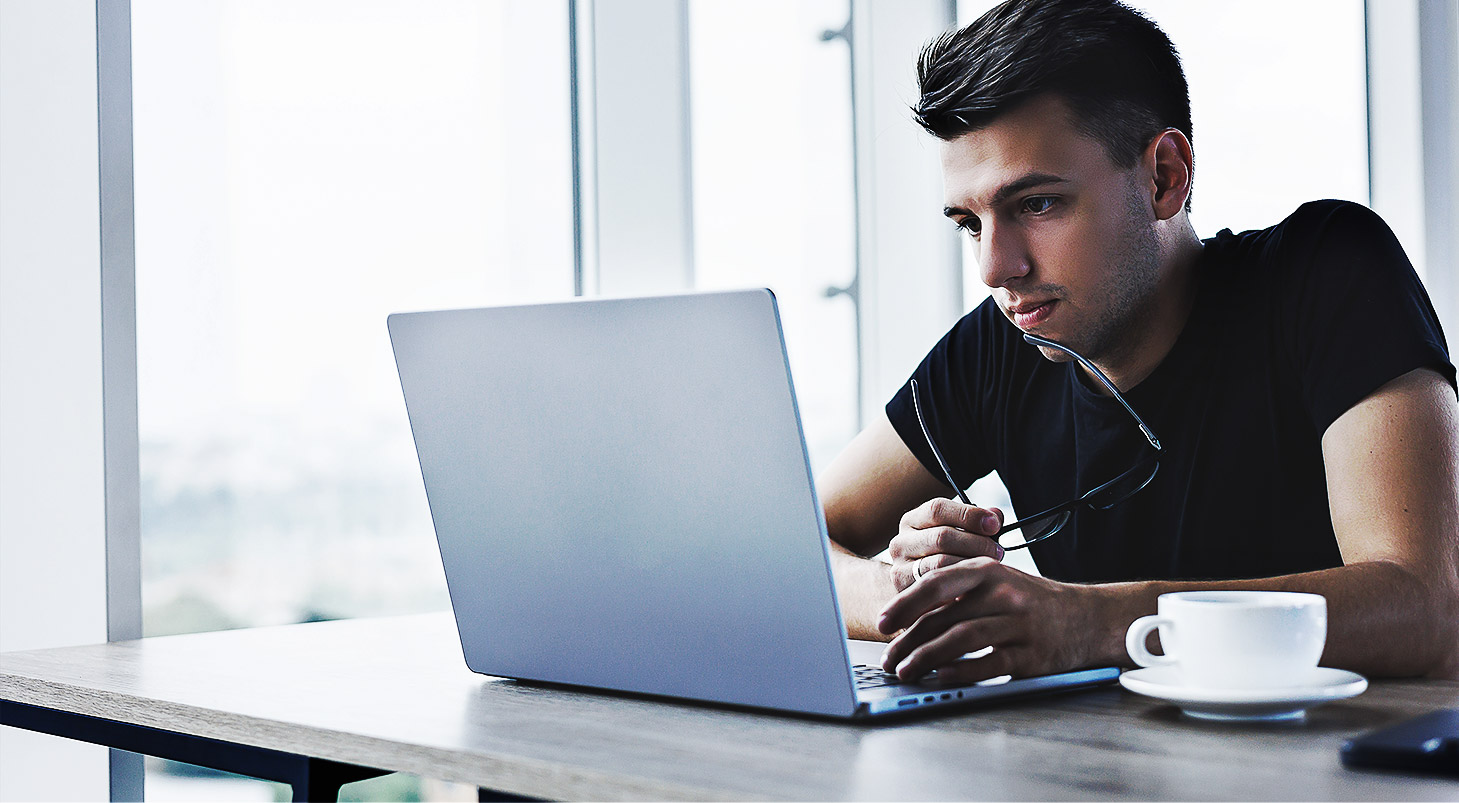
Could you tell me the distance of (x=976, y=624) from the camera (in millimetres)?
897

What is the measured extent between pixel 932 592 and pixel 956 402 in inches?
34.1

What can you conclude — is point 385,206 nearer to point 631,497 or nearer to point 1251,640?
point 631,497

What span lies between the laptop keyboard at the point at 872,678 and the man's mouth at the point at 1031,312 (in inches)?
22.3

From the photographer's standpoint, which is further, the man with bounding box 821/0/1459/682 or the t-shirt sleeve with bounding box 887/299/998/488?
the t-shirt sleeve with bounding box 887/299/998/488

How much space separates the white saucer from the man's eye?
0.65 metres

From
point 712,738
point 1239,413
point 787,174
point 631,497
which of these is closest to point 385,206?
point 787,174

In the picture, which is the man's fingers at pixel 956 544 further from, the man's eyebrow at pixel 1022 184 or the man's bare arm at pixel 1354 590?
the man's eyebrow at pixel 1022 184

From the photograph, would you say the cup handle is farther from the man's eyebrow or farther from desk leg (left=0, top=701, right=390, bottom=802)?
the man's eyebrow

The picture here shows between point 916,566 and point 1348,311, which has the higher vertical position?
point 1348,311

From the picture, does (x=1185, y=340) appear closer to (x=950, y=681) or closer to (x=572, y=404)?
(x=950, y=681)

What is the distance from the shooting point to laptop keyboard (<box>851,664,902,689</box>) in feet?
3.02

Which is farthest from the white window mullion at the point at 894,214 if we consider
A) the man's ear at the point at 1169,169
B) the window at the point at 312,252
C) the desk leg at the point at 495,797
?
the desk leg at the point at 495,797

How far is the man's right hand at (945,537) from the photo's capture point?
106 cm

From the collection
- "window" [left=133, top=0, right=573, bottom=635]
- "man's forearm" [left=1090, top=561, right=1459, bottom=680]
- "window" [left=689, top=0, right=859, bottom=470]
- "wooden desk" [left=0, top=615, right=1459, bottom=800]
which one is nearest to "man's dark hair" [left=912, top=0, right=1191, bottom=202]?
"man's forearm" [left=1090, top=561, right=1459, bottom=680]
